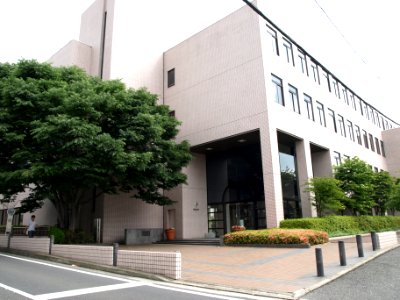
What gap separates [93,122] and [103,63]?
11.2 meters

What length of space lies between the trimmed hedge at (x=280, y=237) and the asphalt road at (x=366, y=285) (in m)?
5.31

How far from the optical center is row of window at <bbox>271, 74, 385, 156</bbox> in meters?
23.0

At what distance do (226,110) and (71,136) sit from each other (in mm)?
11057

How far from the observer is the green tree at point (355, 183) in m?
24.3

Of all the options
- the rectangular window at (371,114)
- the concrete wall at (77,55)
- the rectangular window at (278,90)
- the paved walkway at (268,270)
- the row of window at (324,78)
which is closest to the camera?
the paved walkway at (268,270)

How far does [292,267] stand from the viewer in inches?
409

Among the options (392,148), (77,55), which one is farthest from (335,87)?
(77,55)

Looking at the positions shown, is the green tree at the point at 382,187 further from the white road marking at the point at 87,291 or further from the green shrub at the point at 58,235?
the white road marking at the point at 87,291

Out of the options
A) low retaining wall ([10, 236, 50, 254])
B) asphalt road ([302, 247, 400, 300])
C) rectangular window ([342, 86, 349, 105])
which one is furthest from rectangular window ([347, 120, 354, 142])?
low retaining wall ([10, 236, 50, 254])

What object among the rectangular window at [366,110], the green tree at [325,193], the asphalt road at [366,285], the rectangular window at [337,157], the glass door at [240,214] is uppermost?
the rectangular window at [366,110]

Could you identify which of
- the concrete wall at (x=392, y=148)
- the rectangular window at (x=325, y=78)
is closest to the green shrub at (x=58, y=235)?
the rectangular window at (x=325, y=78)

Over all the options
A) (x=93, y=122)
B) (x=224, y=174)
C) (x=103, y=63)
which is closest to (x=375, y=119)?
(x=224, y=174)

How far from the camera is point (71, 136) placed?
14.8 m

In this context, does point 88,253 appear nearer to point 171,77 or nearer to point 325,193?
point 325,193
